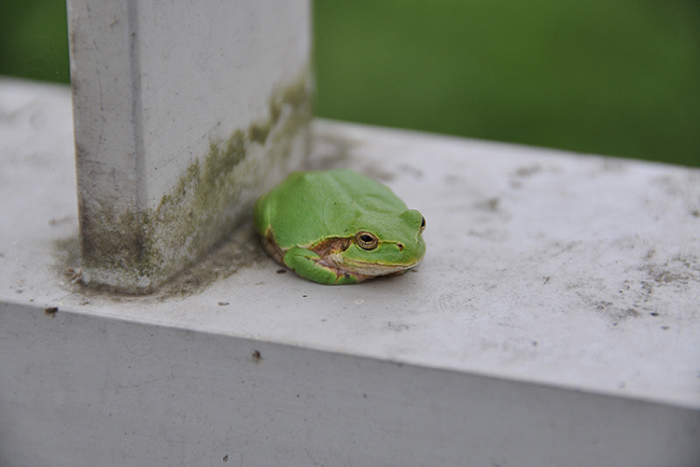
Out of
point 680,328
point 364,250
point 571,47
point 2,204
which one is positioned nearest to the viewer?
point 680,328

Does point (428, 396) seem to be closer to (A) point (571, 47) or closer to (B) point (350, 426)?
(B) point (350, 426)

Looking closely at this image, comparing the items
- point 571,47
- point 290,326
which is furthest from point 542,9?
point 290,326

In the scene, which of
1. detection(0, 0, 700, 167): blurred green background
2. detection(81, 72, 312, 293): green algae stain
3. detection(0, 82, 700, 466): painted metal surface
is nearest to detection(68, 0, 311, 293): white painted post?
detection(81, 72, 312, 293): green algae stain

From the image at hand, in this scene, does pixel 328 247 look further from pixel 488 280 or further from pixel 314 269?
pixel 488 280

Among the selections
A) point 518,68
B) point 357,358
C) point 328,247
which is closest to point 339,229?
point 328,247

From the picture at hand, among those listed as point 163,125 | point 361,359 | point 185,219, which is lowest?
point 361,359

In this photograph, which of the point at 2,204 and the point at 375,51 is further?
the point at 375,51

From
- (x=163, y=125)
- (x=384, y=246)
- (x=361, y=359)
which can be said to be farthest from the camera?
(x=384, y=246)

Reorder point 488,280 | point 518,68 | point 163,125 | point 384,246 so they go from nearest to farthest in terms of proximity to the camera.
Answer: point 163,125 < point 384,246 < point 488,280 < point 518,68
